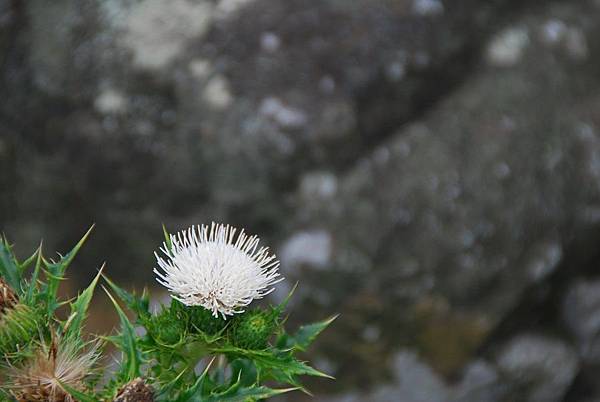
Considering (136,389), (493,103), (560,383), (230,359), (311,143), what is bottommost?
(136,389)

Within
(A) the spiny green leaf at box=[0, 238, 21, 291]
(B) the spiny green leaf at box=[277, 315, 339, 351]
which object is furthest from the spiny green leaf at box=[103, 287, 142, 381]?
(B) the spiny green leaf at box=[277, 315, 339, 351]

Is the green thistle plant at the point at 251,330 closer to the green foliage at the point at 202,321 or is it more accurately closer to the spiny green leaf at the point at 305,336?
the green foliage at the point at 202,321

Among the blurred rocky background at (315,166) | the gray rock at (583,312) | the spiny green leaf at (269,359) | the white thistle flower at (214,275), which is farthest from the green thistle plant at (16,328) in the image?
the gray rock at (583,312)

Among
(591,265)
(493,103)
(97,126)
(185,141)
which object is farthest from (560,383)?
(97,126)

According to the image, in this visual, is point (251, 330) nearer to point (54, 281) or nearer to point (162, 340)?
point (162, 340)

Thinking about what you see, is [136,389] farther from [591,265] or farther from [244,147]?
[591,265]

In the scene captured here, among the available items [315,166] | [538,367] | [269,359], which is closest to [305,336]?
[269,359]
